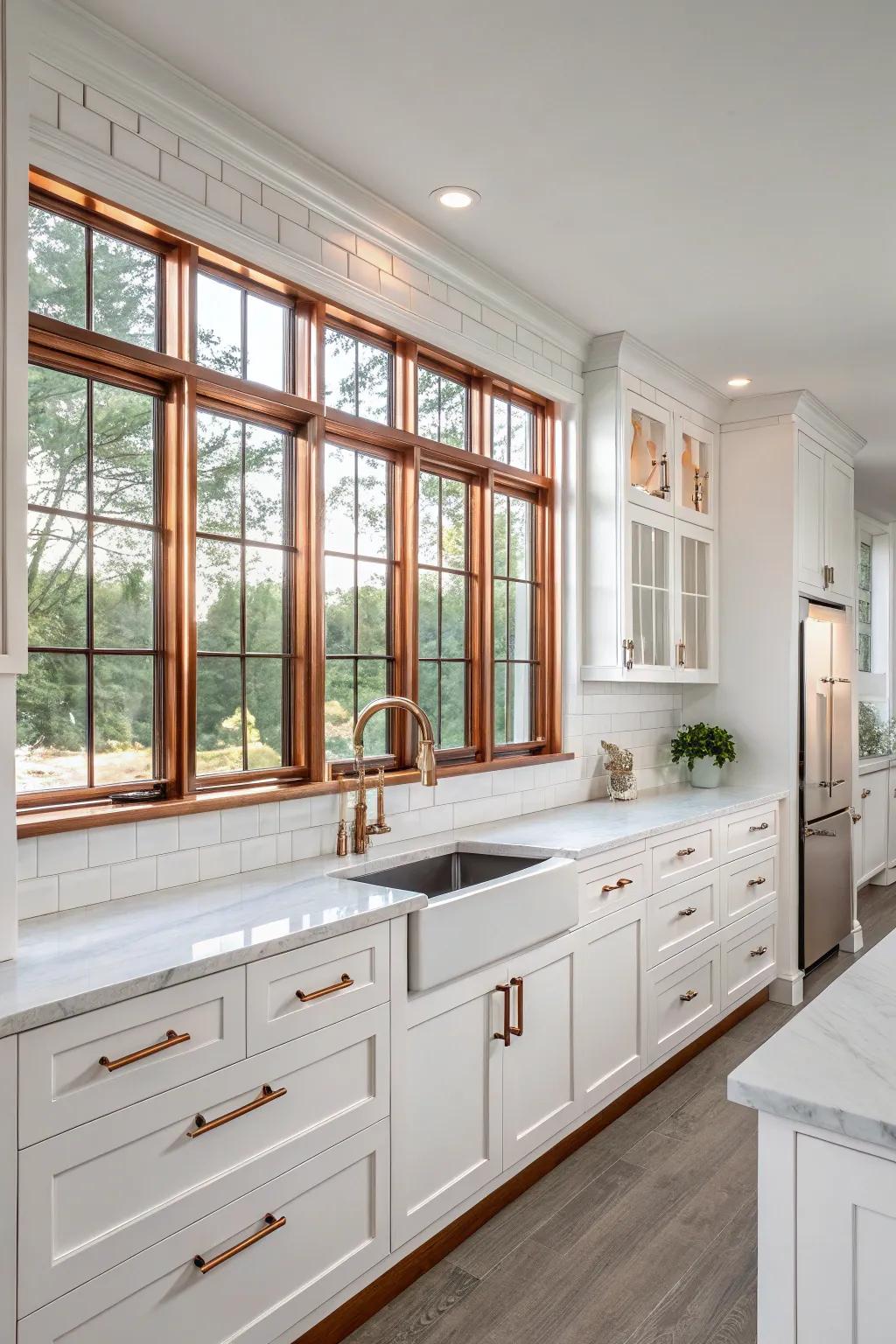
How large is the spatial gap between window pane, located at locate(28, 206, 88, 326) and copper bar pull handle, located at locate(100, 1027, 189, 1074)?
1536mm

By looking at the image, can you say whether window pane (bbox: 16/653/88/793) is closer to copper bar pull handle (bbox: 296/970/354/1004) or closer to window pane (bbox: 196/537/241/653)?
window pane (bbox: 196/537/241/653)

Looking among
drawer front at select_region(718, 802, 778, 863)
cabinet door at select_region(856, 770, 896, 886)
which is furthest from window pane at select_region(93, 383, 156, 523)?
cabinet door at select_region(856, 770, 896, 886)

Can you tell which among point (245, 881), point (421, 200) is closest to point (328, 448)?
point (421, 200)

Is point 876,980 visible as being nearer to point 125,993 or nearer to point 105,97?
point 125,993

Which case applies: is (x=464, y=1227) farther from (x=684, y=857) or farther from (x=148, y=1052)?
(x=684, y=857)

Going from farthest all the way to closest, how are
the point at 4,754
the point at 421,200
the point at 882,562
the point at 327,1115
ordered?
the point at 882,562, the point at 421,200, the point at 327,1115, the point at 4,754

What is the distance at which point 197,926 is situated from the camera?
1.91 m

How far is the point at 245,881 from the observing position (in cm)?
234

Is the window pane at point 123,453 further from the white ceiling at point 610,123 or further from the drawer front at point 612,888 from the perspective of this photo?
the drawer front at point 612,888

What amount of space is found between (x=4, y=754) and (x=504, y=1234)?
69.8 inches

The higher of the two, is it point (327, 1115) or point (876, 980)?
point (876, 980)

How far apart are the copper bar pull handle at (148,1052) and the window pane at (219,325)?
1663 millimetres

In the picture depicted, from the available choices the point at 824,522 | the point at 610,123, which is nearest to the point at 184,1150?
the point at 610,123

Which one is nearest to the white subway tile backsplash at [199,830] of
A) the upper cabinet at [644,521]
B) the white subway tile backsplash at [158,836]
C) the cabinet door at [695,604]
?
the white subway tile backsplash at [158,836]
